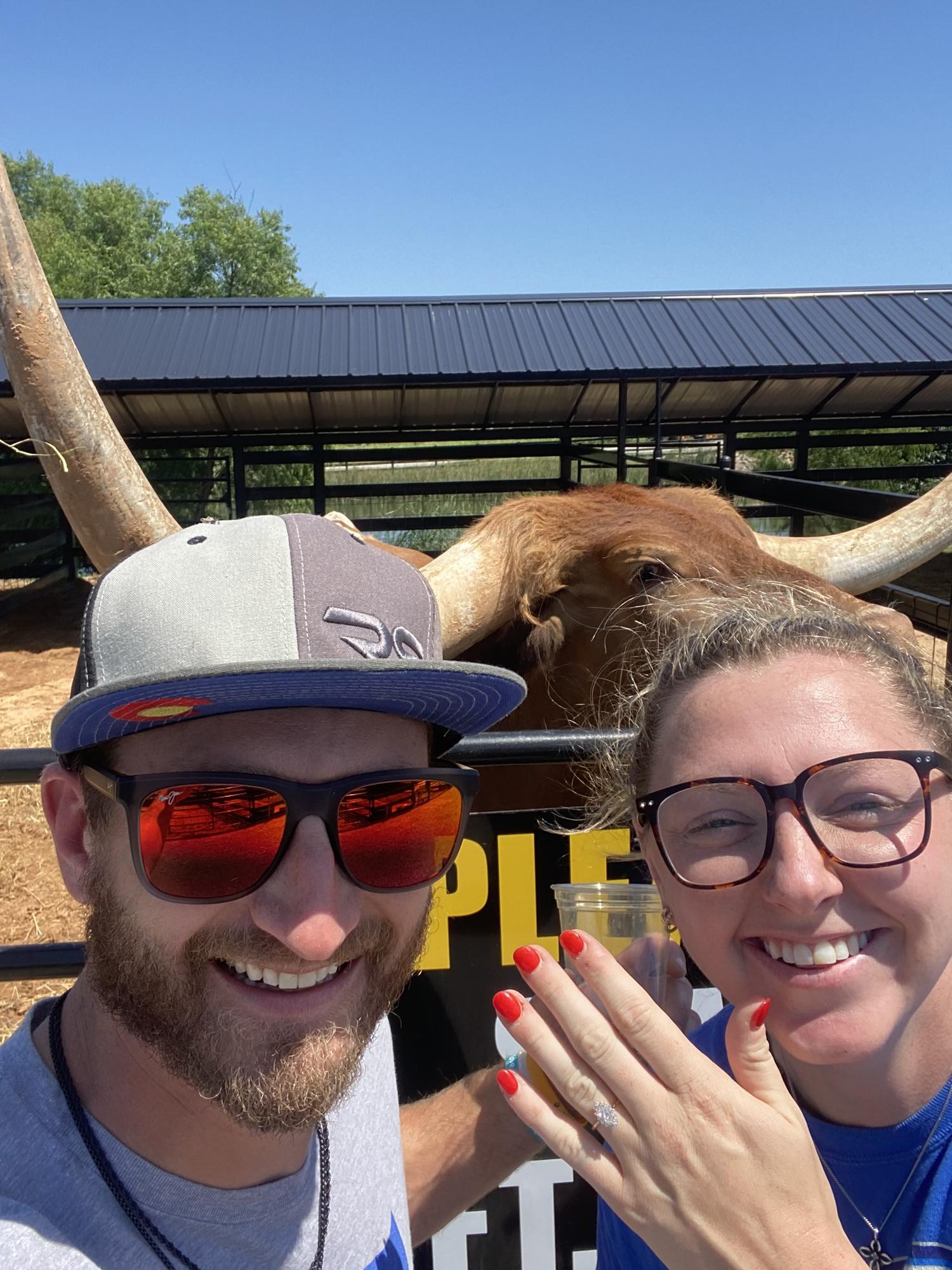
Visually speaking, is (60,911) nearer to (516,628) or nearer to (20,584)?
(516,628)

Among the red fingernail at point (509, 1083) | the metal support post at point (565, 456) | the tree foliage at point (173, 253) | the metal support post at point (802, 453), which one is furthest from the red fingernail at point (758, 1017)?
the tree foliage at point (173, 253)

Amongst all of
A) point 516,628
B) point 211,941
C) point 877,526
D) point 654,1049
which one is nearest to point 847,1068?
point 654,1049

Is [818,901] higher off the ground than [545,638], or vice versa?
[545,638]

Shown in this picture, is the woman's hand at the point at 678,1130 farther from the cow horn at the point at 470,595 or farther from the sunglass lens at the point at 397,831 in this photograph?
the cow horn at the point at 470,595

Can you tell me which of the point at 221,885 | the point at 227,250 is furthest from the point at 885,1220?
the point at 227,250

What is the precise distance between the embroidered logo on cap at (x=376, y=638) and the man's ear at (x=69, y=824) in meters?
0.43

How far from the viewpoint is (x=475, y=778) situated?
140 centimetres

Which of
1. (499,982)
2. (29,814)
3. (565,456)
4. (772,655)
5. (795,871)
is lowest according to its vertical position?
(29,814)

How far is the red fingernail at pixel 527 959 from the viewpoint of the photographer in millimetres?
1073

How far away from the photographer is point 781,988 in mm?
1209

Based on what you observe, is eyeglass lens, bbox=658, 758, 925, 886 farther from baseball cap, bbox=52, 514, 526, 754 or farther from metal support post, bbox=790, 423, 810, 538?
metal support post, bbox=790, 423, 810, 538

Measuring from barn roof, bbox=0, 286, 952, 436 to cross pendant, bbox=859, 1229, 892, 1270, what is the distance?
8358 mm

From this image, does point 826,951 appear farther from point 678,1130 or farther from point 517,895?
point 517,895

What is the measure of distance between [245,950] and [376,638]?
16.8 inches
